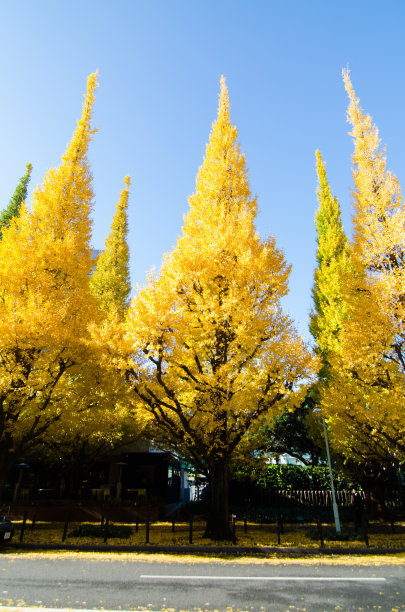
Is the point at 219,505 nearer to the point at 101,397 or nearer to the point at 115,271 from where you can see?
the point at 101,397

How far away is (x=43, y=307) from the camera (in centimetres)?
1121

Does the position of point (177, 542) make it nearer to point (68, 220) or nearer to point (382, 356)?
point (382, 356)

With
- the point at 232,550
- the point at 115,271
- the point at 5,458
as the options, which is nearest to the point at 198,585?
the point at 232,550

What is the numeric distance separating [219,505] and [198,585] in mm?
4500

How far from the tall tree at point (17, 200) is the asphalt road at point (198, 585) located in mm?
20887

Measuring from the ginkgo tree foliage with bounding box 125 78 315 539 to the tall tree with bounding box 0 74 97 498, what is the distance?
247 centimetres

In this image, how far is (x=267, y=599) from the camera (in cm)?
539

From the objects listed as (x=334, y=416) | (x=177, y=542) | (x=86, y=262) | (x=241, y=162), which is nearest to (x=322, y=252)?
(x=241, y=162)

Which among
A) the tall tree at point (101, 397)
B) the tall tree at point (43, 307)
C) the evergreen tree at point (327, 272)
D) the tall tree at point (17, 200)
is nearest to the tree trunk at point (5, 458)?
the tall tree at point (43, 307)

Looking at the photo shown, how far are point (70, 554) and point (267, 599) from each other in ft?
19.5

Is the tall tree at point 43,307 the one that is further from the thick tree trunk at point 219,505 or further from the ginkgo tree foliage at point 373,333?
the ginkgo tree foliage at point 373,333

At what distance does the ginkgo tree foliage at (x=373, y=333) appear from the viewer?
446 inches

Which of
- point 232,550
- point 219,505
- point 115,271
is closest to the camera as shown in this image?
point 232,550

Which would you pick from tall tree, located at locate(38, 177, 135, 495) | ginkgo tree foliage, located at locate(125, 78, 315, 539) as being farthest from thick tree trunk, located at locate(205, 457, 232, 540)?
tall tree, located at locate(38, 177, 135, 495)
